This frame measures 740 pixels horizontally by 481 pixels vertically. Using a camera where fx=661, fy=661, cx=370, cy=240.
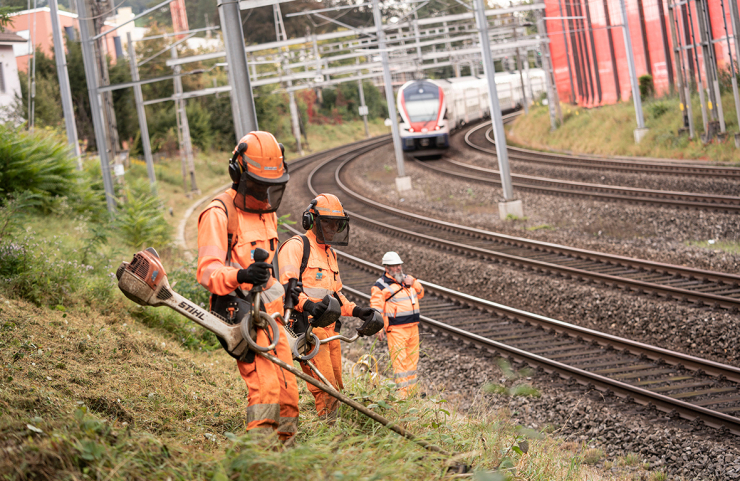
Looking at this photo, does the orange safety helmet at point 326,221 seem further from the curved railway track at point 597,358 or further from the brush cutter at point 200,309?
the curved railway track at point 597,358

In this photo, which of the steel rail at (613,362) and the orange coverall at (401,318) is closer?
the steel rail at (613,362)

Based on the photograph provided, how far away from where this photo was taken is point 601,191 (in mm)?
19578

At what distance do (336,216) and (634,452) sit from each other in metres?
3.93

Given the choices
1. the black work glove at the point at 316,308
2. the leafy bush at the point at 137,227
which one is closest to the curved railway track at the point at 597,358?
the black work glove at the point at 316,308

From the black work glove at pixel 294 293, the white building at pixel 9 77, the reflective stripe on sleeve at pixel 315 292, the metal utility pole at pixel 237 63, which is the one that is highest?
the white building at pixel 9 77

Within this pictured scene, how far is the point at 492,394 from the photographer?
8562mm

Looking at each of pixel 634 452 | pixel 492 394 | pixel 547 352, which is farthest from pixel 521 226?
pixel 634 452

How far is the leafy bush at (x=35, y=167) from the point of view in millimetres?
12977

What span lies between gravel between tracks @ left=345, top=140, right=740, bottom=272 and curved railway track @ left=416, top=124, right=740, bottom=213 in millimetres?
309

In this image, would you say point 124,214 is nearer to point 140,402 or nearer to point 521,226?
point 521,226

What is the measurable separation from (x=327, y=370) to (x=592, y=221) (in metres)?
12.9

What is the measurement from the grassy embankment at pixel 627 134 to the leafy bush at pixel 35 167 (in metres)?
19.2

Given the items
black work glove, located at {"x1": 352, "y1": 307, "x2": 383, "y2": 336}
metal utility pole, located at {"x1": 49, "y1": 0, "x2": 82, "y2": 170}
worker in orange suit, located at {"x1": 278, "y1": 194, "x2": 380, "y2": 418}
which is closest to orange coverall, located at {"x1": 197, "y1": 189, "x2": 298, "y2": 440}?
worker in orange suit, located at {"x1": 278, "y1": 194, "x2": 380, "y2": 418}

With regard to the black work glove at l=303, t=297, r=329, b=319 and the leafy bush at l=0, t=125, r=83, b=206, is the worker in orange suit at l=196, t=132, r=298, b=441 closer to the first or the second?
the black work glove at l=303, t=297, r=329, b=319
